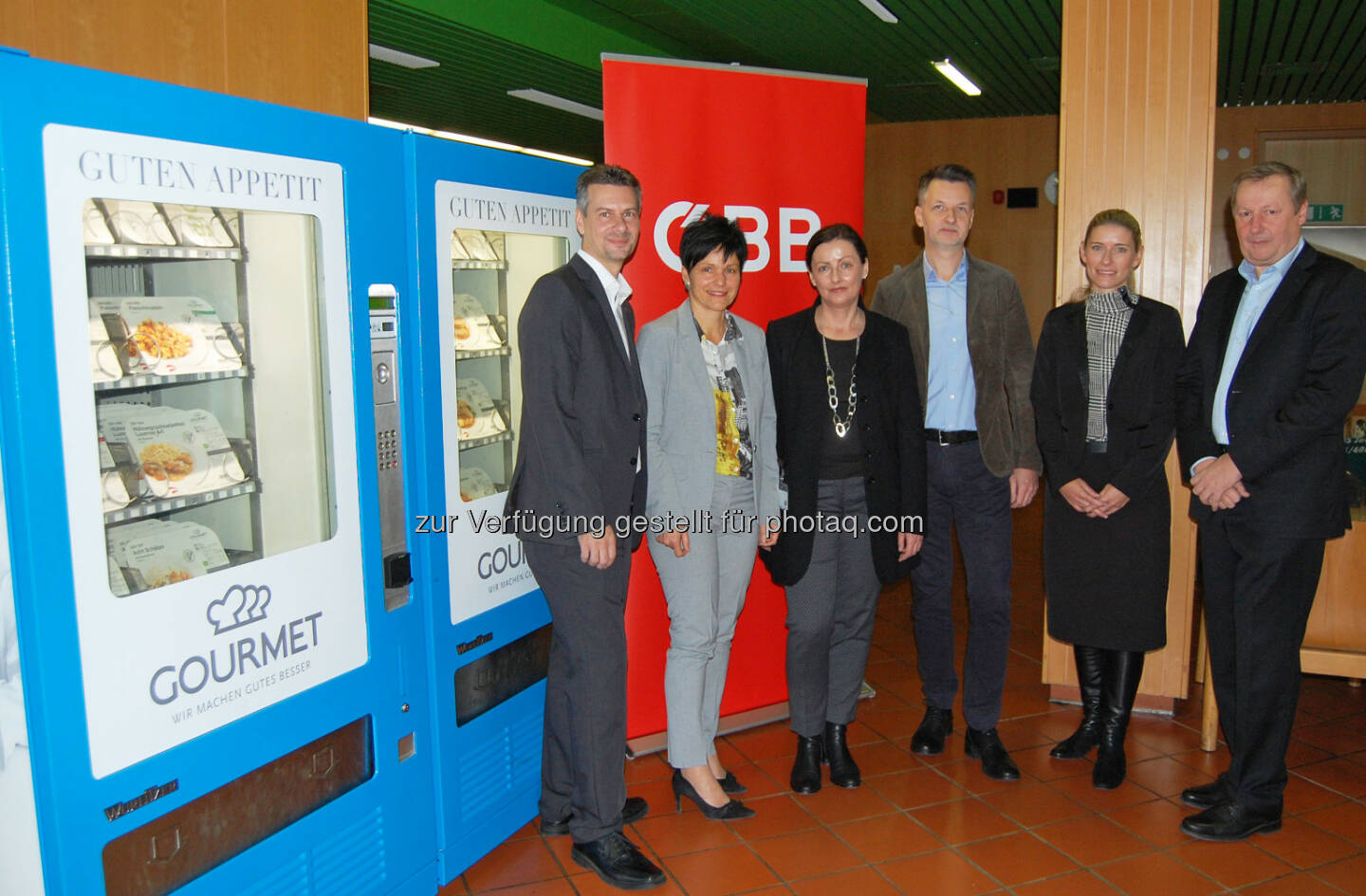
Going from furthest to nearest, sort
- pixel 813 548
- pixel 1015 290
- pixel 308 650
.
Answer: pixel 1015 290, pixel 813 548, pixel 308 650

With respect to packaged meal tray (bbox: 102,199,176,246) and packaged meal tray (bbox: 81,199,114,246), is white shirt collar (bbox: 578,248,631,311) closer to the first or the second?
packaged meal tray (bbox: 102,199,176,246)

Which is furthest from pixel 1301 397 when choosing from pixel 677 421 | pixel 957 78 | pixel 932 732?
pixel 957 78

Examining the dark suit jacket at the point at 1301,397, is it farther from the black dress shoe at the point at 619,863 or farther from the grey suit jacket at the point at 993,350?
the black dress shoe at the point at 619,863

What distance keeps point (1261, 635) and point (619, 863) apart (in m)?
1.94

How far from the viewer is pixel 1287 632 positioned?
2859mm

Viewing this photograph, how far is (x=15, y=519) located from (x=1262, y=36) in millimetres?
9366

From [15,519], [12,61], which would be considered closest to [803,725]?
[15,519]

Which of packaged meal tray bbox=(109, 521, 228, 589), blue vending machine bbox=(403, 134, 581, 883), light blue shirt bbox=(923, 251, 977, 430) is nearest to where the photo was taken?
packaged meal tray bbox=(109, 521, 228, 589)

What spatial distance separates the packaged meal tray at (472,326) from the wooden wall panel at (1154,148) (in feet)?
7.34

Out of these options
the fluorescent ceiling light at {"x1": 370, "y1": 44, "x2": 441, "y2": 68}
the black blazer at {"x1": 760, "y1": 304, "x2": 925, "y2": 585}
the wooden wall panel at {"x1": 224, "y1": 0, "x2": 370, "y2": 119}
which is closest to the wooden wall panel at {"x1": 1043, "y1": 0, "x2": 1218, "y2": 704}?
the black blazer at {"x1": 760, "y1": 304, "x2": 925, "y2": 585}

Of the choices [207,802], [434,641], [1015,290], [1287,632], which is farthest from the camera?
[1015,290]

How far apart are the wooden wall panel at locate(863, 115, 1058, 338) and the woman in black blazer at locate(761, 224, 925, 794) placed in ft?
27.6

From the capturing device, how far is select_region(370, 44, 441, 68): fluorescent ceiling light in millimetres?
8125

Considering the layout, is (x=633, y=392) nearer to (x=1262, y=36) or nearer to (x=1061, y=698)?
(x=1061, y=698)
